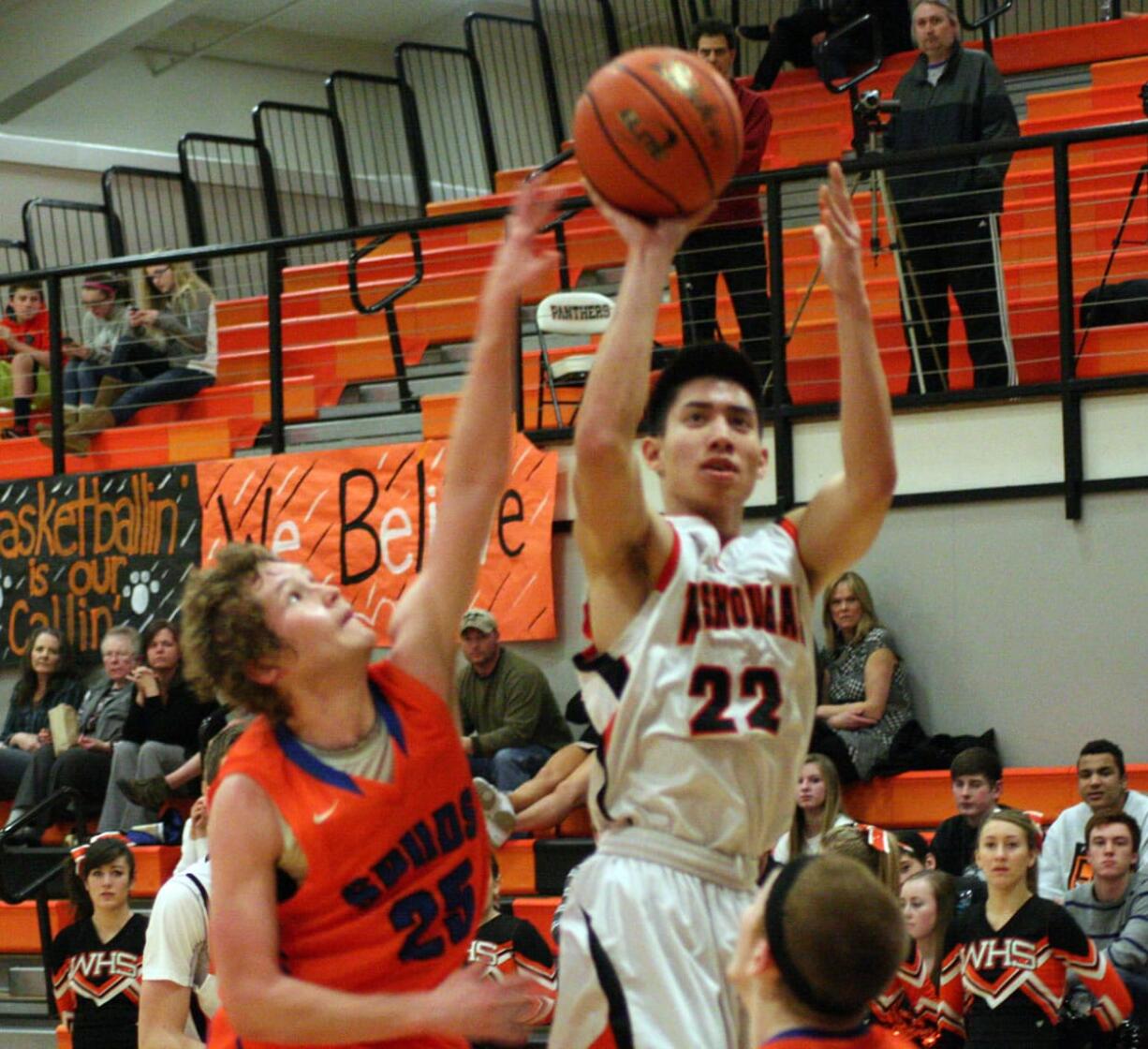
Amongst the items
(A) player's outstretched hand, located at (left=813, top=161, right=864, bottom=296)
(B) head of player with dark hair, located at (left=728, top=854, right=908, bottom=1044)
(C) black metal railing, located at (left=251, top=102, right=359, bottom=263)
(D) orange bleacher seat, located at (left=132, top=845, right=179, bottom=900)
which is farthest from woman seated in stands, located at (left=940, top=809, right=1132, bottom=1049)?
(C) black metal railing, located at (left=251, top=102, right=359, bottom=263)

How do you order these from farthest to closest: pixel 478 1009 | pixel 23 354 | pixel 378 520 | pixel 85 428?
pixel 23 354 < pixel 85 428 < pixel 378 520 < pixel 478 1009

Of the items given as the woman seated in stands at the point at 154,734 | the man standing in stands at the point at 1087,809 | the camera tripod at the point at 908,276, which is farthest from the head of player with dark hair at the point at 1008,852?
the woman seated in stands at the point at 154,734

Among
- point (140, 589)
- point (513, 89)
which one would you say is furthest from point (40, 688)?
point (513, 89)

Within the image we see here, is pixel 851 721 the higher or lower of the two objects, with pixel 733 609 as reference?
lower

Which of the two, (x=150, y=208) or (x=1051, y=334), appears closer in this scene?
(x=1051, y=334)

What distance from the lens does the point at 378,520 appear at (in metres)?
8.55

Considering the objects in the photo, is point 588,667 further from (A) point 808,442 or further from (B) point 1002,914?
(A) point 808,442

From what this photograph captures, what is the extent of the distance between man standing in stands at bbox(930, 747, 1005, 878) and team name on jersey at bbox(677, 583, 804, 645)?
3.53m

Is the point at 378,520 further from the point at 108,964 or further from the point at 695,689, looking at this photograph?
the point at 695,689

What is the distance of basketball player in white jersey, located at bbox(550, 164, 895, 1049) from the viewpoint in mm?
3027

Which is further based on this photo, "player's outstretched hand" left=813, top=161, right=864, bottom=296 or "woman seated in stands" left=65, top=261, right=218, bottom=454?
"woman seated in stands" left=65, top=261, right=218, bottom=454

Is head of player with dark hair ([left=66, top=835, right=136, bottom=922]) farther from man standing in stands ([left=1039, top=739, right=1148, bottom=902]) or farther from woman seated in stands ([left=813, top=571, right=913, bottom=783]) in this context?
man standing in stands ([left=1039, top=739, right=1148, bottom=902])

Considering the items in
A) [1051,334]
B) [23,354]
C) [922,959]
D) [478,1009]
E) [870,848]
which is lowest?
[922,959]

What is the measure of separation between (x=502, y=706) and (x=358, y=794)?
4.97 meters
